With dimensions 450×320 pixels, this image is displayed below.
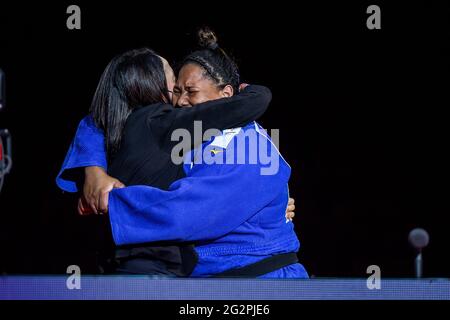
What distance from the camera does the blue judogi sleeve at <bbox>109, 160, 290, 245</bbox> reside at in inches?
77.3

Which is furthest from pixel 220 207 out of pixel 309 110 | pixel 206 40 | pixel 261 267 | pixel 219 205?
pixel 309 110

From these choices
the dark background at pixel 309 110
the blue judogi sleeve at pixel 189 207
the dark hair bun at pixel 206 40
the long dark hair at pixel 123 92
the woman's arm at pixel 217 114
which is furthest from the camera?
the dark background at pixel 309 110

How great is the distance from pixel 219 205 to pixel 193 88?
0.49 metres

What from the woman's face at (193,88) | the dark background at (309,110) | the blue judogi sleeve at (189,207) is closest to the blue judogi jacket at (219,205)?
the blue judogi sleeve at (189,207)

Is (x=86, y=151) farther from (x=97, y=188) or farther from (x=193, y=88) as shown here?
(x=193, y=88)

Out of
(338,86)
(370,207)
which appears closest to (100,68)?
(338,86)

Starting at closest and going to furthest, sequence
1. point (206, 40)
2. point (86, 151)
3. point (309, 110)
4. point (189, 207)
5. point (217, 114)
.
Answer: point (189, 207), point (217, 114), point (86, 151), point (206, 40), point (309, 110)

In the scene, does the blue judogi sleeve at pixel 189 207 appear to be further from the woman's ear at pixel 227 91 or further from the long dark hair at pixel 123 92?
the woman's ear at pixel 227 91

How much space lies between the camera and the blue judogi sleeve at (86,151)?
2168 mm

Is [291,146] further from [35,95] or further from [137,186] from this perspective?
[137,186]

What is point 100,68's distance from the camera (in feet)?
15.1

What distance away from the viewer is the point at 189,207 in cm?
196

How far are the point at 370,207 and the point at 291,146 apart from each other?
0.75 m

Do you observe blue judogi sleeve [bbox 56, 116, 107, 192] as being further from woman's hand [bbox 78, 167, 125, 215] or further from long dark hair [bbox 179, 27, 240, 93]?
long dark hair [bbox 179, 27, 240, 93]
